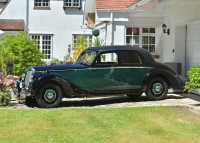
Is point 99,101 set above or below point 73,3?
below

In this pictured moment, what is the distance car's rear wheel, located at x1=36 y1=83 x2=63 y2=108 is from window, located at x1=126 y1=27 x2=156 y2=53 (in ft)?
30.1

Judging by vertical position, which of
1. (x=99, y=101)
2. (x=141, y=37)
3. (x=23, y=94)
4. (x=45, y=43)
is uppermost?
(x=45, y=43)

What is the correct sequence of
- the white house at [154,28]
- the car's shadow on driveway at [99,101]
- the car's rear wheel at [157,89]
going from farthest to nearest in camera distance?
1. the white house at [154,28]
2. the car's rear wheel at [157,89]
3. the car's shadow on driveway at [99,101]

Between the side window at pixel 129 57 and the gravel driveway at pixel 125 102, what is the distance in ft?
4.05

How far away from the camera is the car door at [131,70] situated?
13.5m

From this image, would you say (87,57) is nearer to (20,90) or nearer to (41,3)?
(20,90)

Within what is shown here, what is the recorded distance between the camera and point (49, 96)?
42.2 feet

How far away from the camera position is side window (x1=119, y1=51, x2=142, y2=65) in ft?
45.0

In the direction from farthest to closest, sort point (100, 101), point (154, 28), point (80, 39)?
point (80, 39), point (154, 28), point (100, 101)

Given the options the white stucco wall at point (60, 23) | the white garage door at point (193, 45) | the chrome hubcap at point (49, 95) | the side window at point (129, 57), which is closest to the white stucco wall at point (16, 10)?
the white stucco wall at point (60, 23)

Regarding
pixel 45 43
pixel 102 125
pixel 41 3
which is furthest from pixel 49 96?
pixel 41 3

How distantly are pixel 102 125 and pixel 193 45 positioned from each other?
8.90m

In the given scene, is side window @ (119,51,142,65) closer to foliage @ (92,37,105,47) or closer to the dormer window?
foliage @ (92,37,105,47)

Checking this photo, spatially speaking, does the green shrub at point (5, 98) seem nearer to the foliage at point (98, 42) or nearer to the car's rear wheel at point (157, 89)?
the car's rear wheel at point (157, 89)
